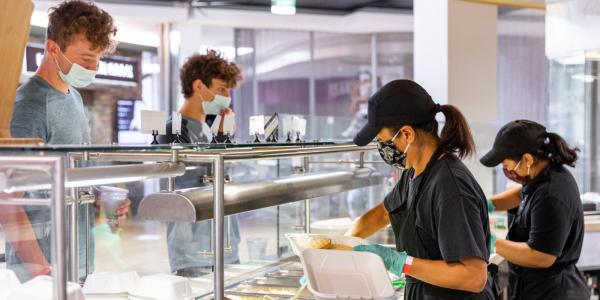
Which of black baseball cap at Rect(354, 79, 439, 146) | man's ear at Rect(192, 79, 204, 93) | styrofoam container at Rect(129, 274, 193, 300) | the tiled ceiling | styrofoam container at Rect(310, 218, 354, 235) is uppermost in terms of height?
the tiled ceiling

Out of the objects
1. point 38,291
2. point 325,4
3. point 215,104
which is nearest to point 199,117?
point 215,104

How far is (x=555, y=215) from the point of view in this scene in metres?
2.63

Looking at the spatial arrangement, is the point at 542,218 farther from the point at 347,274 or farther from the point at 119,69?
the point at 119,69

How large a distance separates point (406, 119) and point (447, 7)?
3464 millimetres

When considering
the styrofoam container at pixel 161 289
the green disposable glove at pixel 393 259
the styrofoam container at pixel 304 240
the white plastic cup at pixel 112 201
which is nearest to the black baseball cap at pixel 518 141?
the styrofoam container at pixel 304 240

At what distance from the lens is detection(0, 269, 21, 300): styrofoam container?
1.50 meters

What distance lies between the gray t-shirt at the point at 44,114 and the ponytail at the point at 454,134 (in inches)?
48.0

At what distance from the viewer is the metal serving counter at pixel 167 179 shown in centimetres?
122

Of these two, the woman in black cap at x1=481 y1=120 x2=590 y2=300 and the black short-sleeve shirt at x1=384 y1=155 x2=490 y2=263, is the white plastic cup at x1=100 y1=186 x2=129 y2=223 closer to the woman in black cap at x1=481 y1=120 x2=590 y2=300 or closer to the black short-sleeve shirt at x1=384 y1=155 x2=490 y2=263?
the black short-sleeve shirt at x1=384 y1=155 x2=490 y2=263

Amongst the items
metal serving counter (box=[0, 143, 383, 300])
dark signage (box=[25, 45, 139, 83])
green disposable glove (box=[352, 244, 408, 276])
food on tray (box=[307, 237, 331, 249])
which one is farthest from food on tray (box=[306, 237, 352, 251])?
dark signage (box=[25, 45, 139, 83])

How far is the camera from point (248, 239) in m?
3.35

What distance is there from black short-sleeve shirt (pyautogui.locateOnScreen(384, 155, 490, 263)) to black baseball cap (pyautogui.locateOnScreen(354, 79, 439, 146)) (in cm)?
16

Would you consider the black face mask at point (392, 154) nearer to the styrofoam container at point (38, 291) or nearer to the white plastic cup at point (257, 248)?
the styrofoam container at point (38, 291)

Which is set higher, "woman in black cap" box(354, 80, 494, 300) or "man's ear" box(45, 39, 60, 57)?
"man's ear" box(45, 39, 60, 57)
